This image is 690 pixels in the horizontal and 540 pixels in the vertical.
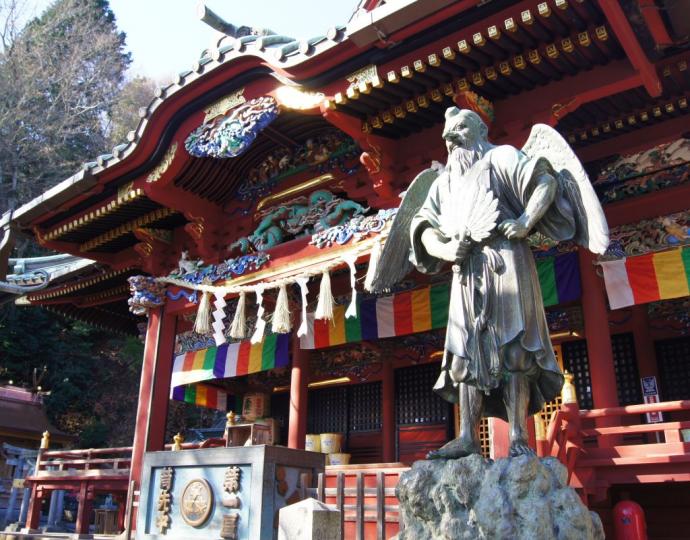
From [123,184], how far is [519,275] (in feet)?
22.7

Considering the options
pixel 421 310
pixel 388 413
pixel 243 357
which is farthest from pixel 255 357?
pixel 421 310

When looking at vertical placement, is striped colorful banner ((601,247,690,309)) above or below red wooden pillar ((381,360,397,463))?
above

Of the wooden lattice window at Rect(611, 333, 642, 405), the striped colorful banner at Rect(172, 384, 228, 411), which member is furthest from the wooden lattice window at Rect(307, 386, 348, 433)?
the wooden lattice window at Rect(611, 333, 642, 405)

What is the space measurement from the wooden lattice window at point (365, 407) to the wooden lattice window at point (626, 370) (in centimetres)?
394

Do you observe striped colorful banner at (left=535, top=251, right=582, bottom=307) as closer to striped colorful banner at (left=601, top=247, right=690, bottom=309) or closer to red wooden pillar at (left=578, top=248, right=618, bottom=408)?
red wooden pillar at (left=578, top=248, right=618, bottom=408)

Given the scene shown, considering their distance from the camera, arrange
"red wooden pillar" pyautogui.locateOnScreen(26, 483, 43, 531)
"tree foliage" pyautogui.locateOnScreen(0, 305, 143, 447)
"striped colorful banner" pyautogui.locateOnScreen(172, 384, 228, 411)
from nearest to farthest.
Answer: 1. "red wooden pillar" pyautogui.locateOnScreen(26, 483, 43, 531)
2. "striped colorful banner" pyautogui.locateOnScreen(172, 384, 228, 411)
3. "tree foliage" pyautogui.locateOnScreen(0, 305, 143, 447)

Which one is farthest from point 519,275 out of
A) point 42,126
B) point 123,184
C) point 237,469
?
point 42,126

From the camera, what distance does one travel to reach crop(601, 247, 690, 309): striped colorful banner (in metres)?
6.69

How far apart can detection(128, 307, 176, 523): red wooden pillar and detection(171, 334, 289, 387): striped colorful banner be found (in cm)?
130

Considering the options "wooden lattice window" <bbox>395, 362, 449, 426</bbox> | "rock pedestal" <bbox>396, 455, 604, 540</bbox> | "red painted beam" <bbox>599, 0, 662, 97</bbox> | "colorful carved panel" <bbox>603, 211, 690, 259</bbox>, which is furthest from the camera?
"wooden lattice window" <bbox>395, 362, 449, 426</bbox>

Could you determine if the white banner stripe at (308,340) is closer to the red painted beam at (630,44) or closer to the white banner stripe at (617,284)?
the white banner stripe at (617,284)

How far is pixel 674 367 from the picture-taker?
26.6ft

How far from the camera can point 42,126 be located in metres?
24.3

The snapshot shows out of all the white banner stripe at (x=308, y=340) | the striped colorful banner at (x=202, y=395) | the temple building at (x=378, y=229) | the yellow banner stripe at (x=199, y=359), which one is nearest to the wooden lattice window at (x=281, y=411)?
the temple building at (x=378, y=229)
